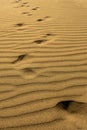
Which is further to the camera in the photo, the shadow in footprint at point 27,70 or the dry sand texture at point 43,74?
the shadow in footprint at point 27,70

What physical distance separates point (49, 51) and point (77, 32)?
3.25 ft

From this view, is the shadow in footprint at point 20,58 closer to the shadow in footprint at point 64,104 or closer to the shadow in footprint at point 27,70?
the shadow in footprint at point 27,70

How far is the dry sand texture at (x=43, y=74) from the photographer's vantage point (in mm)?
2039

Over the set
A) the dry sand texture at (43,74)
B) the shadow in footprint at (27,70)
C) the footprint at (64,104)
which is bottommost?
the footprint at (64,104)

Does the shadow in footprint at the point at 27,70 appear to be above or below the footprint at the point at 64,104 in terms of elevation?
above

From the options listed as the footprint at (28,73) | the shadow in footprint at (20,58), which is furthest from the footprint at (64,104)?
the shadow in footprint at (20,58)

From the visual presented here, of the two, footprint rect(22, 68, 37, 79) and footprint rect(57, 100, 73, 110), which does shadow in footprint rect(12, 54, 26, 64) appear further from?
footprint rect(57, 100, 73, 110)

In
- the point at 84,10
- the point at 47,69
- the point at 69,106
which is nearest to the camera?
the point at 69,106

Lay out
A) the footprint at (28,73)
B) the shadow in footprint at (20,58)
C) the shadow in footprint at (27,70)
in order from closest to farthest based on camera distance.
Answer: the footprint at (28,73)
the shadow in footprint at (27,70)
the shadow in footprint at (20,58)

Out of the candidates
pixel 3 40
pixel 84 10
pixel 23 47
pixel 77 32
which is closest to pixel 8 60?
pixel 23 47

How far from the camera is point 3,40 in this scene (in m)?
3.72

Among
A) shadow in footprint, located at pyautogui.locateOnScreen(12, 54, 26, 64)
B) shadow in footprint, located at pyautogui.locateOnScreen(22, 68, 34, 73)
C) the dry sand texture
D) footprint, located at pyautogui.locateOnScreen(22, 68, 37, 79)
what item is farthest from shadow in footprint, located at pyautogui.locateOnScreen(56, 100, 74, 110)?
shadow in footprint, located at pyautogui.locateOnScreen(12, 54, 26, 64)

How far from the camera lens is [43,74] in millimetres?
2688

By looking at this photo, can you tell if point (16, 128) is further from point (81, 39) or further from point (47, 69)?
point (81, 39)
